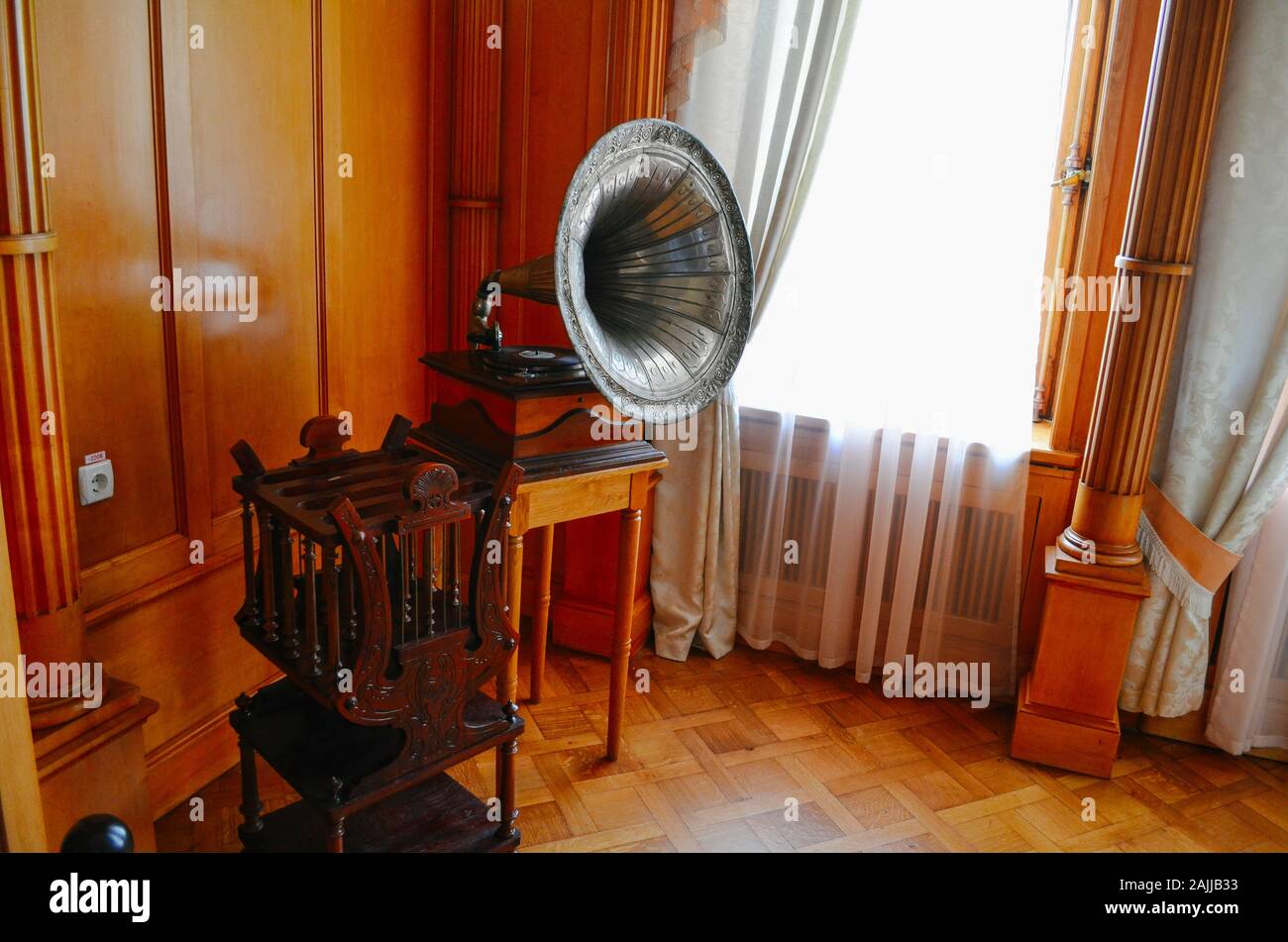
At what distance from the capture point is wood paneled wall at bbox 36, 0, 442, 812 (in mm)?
1761

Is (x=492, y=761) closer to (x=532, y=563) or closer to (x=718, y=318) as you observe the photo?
(x=532, y=563)

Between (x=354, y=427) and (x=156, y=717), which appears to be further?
(x=354, y=427)

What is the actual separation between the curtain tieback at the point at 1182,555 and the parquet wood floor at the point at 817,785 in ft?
1.50

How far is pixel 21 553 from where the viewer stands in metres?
1.54

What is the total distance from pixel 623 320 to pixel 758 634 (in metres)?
1.27

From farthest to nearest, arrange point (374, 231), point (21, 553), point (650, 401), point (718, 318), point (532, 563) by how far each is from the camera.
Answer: point (532, 563) < point (374, 231) < point (718, 318) < point (650, 401) < point (21, 553)

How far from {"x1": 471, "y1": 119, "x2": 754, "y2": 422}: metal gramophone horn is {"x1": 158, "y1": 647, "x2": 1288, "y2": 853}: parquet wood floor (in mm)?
921

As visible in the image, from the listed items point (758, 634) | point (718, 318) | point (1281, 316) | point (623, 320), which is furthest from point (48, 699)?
point (1281, 316)

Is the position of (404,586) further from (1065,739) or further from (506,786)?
(1065,739)

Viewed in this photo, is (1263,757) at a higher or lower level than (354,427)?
lower

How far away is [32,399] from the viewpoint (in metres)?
1.50

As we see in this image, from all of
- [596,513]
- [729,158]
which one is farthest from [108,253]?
[729,158]

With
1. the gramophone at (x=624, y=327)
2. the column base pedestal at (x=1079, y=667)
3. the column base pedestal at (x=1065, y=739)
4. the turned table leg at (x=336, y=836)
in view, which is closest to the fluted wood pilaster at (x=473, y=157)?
the gramophone at (x=624, y=327)

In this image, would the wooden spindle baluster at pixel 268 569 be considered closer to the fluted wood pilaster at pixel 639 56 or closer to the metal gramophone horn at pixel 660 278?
the metal gramophone horn at pixel 660 278
